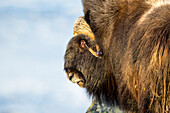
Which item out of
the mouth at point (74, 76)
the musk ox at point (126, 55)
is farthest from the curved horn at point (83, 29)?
the mouth at point (74, 76)

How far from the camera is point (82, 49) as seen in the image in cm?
542

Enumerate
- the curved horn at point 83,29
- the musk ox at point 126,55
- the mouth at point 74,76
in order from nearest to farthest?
the musk ox at point 126,55 → the curved horn at point 83,29 → the mouth at point 74,76

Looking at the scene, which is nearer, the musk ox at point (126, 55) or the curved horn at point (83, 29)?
the musk ox at point (126, 55)

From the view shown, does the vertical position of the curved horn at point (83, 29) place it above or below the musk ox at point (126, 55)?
above

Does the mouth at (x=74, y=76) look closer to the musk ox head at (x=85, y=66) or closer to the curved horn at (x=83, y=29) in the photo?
Result: the musk ox head at (x=85, y=66)

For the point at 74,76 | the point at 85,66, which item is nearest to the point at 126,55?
the point at 85,66

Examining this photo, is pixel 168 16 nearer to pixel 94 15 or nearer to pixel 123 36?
pixel 123 36

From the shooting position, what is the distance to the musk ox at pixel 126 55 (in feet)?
12.9

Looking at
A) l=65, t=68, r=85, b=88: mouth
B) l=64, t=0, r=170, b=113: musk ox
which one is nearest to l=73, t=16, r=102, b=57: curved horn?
l=64, t=0, r=170, b=113: musk ox

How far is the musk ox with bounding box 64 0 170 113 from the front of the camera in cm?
394

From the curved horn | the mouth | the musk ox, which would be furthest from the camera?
the mouth

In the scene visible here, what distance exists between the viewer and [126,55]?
4496 millimetres

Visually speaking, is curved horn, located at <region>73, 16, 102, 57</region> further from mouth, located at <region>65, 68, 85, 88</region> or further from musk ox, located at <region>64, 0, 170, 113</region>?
mouth, located at <region>65, 68, 85, 88</region>

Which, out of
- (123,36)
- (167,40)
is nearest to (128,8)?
(123,36)
